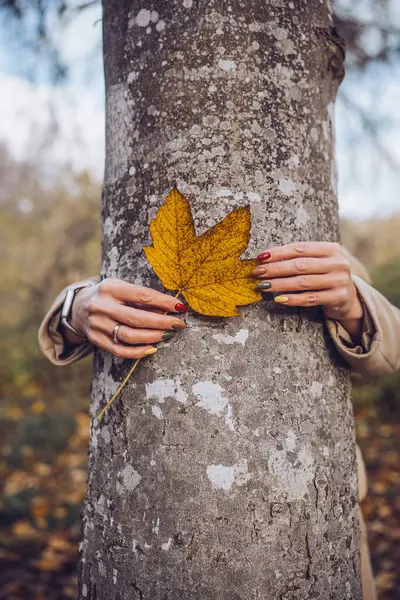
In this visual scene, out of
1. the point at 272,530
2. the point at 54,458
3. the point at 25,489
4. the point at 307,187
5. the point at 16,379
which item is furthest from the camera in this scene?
the point at 16,379

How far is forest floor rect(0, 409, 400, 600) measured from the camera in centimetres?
289

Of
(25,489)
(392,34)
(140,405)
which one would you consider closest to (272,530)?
(140,405)

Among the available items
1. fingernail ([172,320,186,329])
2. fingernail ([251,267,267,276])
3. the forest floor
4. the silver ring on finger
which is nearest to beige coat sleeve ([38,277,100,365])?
the silver ring on finger

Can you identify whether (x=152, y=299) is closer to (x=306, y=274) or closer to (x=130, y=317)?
(x=130, y=317)

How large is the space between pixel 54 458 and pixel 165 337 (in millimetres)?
4677

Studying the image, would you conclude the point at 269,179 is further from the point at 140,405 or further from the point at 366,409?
the point at 366,409

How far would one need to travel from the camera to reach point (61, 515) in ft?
12.2

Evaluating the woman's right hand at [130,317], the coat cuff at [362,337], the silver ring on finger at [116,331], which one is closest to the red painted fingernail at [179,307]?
the woman's right hand at [130,317]

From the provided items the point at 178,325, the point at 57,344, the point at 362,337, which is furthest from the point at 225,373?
the point at 57,344

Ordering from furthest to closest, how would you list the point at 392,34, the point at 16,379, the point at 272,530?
the point at 16,379 → the point at 392,34 → the point at 272,530

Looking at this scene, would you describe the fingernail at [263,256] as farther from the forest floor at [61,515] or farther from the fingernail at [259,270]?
the forest floor at [61,515]

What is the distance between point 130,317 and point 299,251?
0.37 meters

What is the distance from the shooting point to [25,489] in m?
4.03

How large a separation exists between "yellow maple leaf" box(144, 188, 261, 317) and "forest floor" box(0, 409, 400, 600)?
106 inches
